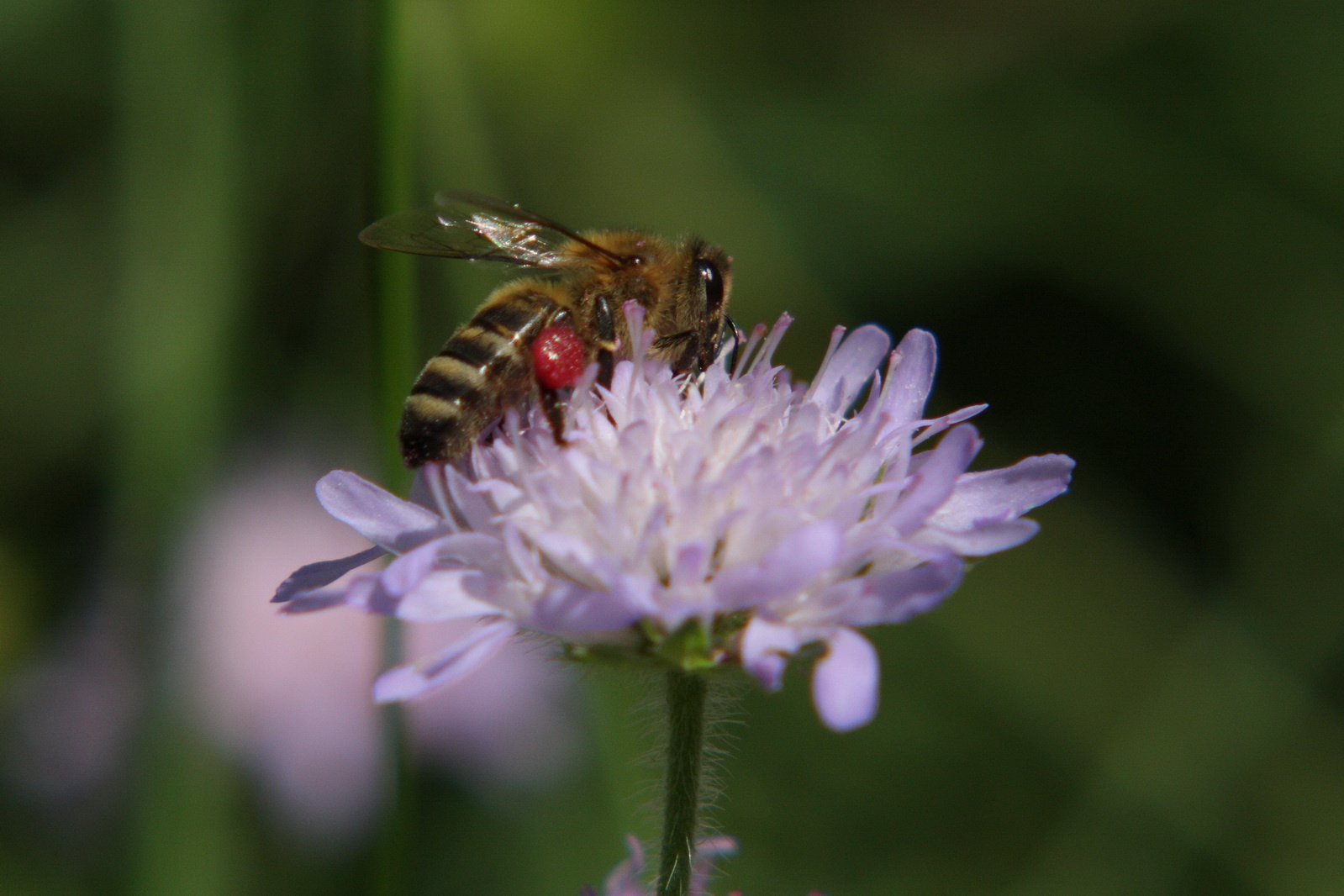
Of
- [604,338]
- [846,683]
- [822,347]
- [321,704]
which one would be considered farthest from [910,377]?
[321,704]

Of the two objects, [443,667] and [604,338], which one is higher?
[604,338]

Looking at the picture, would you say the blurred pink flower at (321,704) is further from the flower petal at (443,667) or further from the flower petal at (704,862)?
the flower petal at (443,667)

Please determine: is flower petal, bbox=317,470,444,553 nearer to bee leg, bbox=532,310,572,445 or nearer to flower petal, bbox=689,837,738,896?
bee leg, bbox=532,310,572,445

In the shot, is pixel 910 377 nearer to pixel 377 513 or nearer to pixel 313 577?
pixel 377 513

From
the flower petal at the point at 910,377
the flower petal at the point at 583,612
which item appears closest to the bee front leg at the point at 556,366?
the flower petal at the point at 583,612

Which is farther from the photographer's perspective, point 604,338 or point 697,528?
point 604,338

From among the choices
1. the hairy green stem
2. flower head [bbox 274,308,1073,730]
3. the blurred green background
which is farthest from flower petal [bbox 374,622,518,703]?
the blurred green background

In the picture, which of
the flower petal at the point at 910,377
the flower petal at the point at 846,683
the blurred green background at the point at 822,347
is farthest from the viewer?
the blurred green background at the point at 822,347
